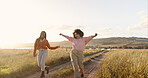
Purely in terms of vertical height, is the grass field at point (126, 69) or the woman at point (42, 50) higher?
the woman at point (42, 50)

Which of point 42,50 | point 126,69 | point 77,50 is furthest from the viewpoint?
point 42,50

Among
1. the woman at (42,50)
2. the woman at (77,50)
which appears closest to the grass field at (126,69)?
the woman at (77,50)

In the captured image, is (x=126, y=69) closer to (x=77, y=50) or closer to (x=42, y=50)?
(x=77, y=50)

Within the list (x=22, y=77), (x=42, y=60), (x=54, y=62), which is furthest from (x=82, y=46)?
(x=54, y=62)

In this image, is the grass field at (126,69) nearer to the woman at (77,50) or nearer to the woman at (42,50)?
the woman at (77,50)

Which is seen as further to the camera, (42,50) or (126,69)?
(42,50)

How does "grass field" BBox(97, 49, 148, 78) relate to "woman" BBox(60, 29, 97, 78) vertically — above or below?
below

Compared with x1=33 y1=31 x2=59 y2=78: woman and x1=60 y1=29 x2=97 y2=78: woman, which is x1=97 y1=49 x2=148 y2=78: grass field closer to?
x1=60 y1=29 x2=97 y2=78: woman

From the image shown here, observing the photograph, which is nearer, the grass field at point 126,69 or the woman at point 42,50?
the grass field at point 126,69

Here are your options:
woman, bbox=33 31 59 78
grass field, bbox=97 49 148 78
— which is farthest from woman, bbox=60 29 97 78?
woman, bbox=33 31 59 78

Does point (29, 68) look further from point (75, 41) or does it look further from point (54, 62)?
point (75, 41)

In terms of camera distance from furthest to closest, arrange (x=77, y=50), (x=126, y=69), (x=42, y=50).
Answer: (x=42, y=50)
(x=77, y=50)
(x=126, y=69)

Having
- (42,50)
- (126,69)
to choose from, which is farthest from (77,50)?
(126,69)

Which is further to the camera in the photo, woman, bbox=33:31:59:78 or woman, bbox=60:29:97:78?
woman, bbox=33:31:59:78
